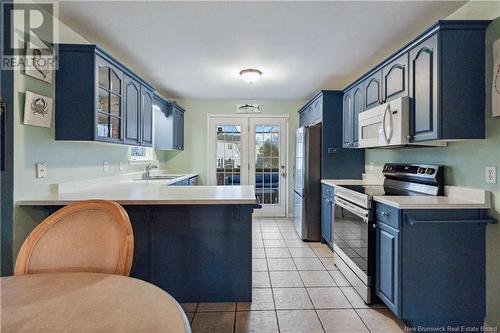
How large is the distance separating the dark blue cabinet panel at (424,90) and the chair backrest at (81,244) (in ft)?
6.80

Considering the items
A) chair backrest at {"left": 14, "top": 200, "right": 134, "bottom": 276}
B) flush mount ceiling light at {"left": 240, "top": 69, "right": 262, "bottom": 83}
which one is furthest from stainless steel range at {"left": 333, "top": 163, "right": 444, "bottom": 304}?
chair backrest at {"left": 14, "top": 200, "right": 134, "bottom": 276}

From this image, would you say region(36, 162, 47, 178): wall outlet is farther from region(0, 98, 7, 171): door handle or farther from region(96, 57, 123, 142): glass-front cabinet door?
region(96, 57, 123, 142): glass-front cabinet door

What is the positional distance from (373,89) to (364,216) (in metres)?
1.38

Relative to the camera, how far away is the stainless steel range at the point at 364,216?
2270mm

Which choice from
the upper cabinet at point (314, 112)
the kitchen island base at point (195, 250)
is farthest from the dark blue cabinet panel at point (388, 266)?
the upper cabinet at point (314, 112)

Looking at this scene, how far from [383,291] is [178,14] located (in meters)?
2.72

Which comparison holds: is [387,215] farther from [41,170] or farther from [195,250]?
[41,170]

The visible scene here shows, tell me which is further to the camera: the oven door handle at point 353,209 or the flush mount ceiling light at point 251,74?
the flush mount ceiling light at point 251,74

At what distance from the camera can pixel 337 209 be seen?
298 cm

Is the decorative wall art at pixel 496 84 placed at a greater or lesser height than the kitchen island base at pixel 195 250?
greater

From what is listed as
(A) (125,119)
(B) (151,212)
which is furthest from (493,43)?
(A) (125,119)

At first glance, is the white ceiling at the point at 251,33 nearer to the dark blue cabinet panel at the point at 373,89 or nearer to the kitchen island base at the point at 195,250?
the dark blue cabinet panel at the point at 373,89

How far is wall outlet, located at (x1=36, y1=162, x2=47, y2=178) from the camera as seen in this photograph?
2.12m

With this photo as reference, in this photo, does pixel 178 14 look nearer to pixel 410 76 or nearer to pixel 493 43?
pixel 410 76
